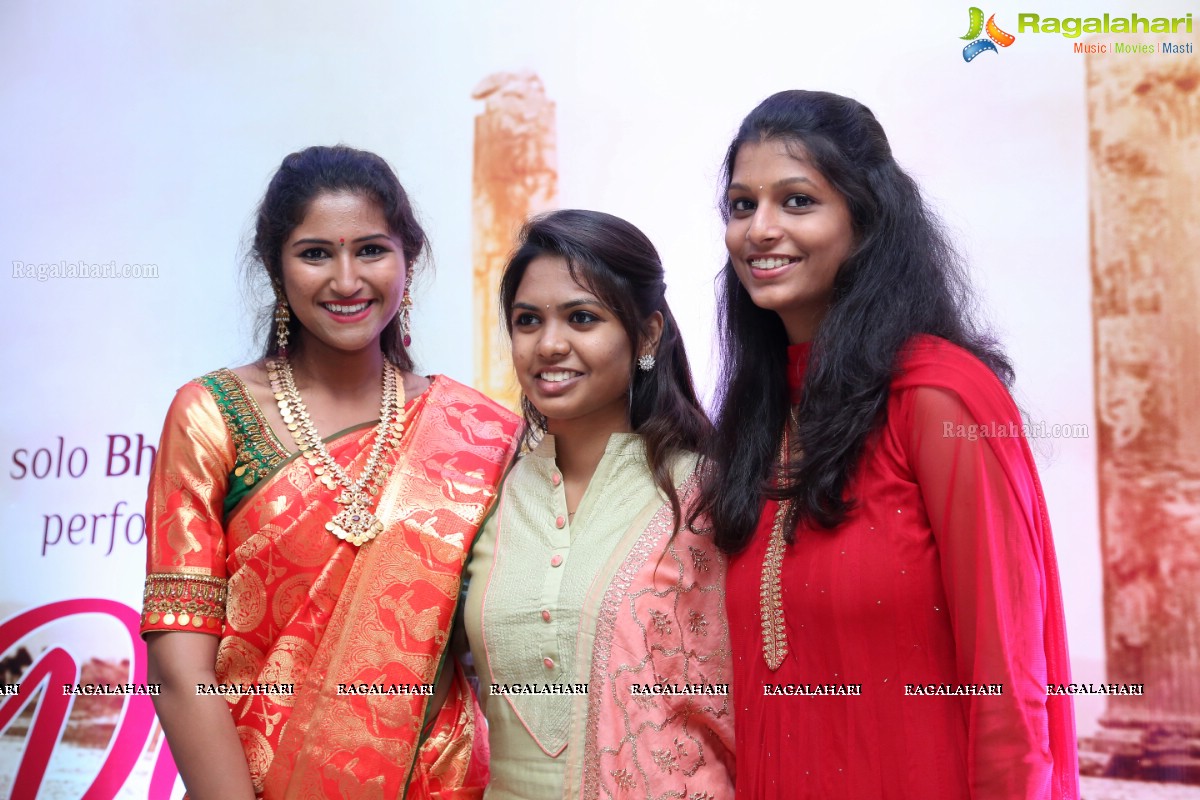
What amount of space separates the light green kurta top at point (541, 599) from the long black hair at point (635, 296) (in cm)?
5

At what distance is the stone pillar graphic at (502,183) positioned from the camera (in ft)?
10.8

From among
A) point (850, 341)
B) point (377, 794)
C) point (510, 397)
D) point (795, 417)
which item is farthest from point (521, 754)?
point (510, 397)

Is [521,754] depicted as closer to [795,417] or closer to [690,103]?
[795,417]

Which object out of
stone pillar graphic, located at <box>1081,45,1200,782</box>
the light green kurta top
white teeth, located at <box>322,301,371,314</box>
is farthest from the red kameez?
stone pillar graphic, located at <box>1081,45,1200,782</box>

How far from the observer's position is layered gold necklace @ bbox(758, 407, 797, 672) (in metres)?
1.72

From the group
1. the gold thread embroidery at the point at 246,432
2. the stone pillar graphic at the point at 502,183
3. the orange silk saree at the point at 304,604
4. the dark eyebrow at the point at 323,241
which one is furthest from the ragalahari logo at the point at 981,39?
the gold thread embroidery at the point at 246,432

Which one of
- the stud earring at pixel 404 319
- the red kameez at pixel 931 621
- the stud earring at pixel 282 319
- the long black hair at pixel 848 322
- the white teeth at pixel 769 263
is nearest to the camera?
the red kameez at pixel 931 621

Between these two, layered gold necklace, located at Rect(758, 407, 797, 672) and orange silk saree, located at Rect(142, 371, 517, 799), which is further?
orange silk saree, located at Rect(142, 371, 517, 799)

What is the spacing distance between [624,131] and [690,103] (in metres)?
0.21

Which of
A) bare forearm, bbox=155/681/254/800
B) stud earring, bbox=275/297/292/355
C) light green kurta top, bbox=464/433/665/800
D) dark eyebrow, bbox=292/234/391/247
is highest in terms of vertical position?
dark eyebrow, bbox=292/234/391/247

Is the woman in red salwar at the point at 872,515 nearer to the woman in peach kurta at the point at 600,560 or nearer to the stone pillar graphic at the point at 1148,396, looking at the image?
the woman in peach kurta at the point at 600,560

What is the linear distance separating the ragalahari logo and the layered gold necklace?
1.85m

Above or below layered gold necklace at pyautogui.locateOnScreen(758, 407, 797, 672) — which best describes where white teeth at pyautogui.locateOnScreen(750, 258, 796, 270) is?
above

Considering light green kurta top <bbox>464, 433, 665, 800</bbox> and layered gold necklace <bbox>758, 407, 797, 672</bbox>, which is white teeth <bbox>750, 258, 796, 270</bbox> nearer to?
layered gold necklace <bbox>758, 407, 797, 672</bbox>
